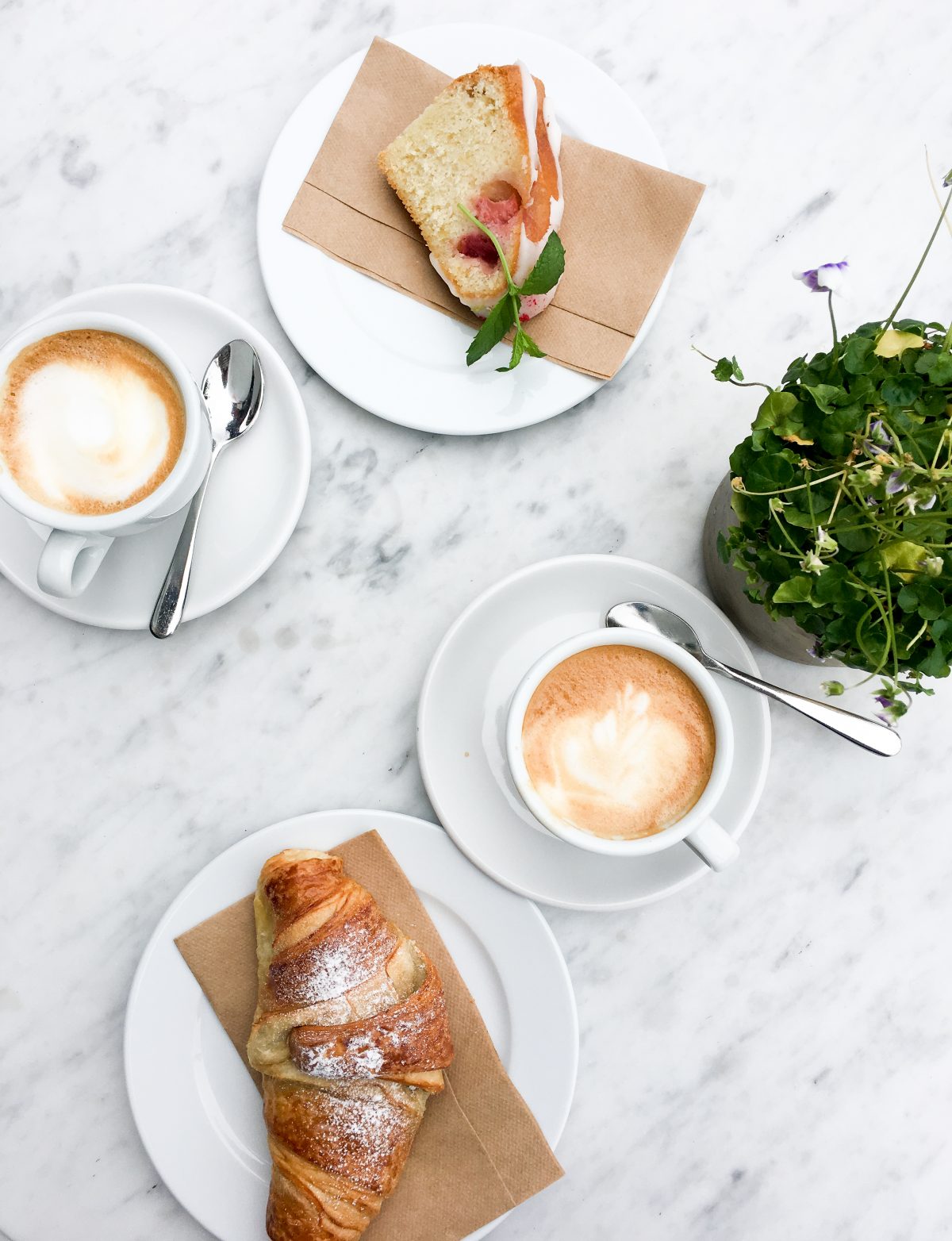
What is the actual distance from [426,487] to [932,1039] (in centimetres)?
110

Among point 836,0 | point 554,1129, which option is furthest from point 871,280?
point 554,1129

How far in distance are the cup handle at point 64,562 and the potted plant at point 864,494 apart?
2.46 ft

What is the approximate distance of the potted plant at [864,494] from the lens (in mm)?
874

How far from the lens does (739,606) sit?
1187 millimetres

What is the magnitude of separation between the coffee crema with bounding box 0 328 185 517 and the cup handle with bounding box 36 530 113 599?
41 millimetres

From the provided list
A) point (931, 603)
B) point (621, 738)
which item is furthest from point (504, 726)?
point (931, 603)

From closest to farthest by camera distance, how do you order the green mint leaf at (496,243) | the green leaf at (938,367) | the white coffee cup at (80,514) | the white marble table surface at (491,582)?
the green leaf at (938,367) < the white coffee cup at (80,514) < the green mint leaf at (496,243) < the white marble table surface at (491,582)

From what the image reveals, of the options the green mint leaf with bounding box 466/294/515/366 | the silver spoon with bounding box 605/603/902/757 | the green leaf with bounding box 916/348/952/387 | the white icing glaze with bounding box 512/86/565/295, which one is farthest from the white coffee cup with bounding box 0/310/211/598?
the green leaf with bounding box 916/348/952/387

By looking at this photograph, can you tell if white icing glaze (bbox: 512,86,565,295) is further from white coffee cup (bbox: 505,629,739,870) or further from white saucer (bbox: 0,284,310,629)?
white coffee cup (bbox: 505,629,739,870)

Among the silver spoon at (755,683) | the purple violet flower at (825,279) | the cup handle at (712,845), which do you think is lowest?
the cup handle at (712,845)

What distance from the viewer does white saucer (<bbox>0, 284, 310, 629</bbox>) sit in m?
1.19

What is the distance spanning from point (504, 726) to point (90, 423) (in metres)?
0.63

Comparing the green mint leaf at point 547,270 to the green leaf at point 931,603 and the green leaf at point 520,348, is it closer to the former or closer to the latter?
the green leaf at point 520,348

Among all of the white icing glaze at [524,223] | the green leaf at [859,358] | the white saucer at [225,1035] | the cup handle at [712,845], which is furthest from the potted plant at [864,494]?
the white saucer at [225,1035]
